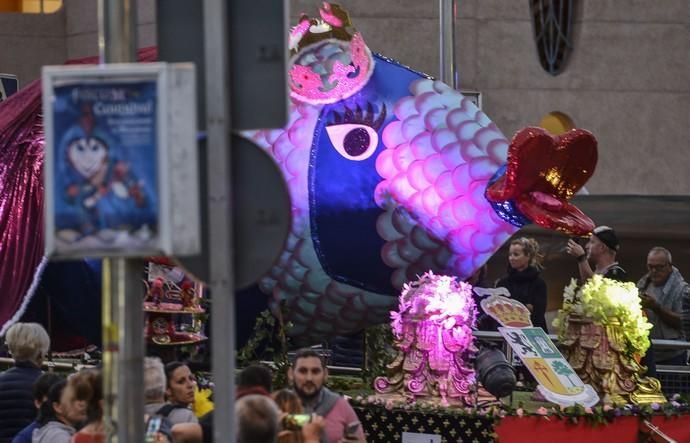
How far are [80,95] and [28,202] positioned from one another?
6.34 m

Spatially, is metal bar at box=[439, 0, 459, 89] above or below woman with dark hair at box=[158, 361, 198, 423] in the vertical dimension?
above

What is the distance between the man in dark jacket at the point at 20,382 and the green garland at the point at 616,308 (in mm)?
3623

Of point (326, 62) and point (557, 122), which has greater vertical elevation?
point (557, 122)

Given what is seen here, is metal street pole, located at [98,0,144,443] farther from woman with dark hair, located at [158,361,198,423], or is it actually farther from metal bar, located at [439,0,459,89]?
metal bar, located at [439,0,459,89]

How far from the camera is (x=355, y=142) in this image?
10.1 m

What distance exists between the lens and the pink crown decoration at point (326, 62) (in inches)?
397

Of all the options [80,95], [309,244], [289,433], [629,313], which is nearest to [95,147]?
[80,95]

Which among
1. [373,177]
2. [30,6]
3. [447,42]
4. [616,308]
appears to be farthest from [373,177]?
[30,6]

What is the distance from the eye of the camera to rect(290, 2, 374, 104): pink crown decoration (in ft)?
33.1

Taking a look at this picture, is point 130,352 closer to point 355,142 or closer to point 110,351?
point 110,351

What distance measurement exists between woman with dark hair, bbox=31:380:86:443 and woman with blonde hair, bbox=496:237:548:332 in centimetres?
455

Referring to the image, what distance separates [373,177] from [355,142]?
26 cm

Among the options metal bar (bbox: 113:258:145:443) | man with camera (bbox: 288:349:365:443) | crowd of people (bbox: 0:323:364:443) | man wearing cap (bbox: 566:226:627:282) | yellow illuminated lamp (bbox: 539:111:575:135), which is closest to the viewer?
metal bar (bbox: 113:258:145:443)

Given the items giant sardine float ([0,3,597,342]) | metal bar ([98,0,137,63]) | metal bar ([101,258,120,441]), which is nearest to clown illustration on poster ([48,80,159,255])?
metal bar ([101,258,120,441])
